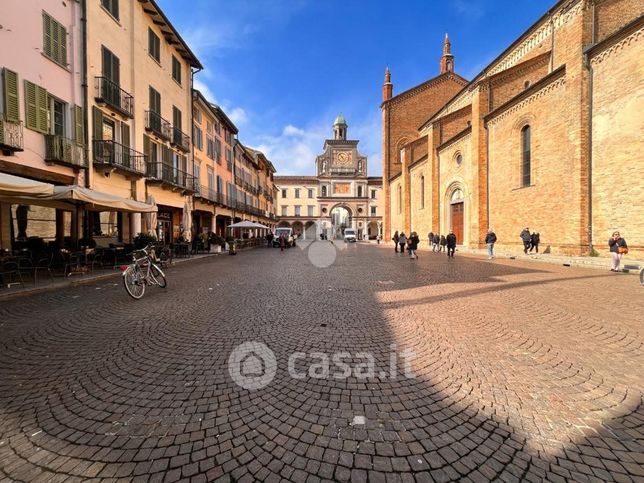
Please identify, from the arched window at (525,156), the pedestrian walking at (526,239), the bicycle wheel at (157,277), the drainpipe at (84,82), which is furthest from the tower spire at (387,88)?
the bicycle wheel at (157,277)

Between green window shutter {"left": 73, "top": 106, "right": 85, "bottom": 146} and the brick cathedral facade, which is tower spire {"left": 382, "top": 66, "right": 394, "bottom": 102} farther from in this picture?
green window shutter {"left": 73, "top": 106, "right": 85, "bottom": 146}

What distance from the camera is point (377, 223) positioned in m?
70.8

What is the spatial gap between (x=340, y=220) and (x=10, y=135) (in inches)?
2617

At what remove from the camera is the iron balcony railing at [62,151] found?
10.1 metres

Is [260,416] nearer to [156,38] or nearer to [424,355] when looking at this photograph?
[424,355]

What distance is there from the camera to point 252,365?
325cm

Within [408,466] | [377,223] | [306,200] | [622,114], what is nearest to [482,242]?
[622,114]

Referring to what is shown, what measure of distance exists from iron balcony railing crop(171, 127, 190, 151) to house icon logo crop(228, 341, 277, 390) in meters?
17.7

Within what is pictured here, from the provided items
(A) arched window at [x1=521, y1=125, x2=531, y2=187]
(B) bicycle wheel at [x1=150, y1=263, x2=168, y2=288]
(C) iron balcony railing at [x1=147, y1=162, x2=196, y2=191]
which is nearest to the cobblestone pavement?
(B) bicycle wheel at [x1=150, y1=263, x2=168, y2=288]

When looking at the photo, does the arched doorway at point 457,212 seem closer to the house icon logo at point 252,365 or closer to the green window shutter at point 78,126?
the house icon logo at point 252,365

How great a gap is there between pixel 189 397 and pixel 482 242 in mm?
21232

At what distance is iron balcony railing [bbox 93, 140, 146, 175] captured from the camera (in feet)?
39.3

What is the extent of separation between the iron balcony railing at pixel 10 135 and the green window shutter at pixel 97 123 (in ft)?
9.96

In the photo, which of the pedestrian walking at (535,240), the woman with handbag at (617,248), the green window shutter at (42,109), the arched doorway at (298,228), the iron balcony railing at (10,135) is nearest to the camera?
the iron balcony railing at (10,135)
